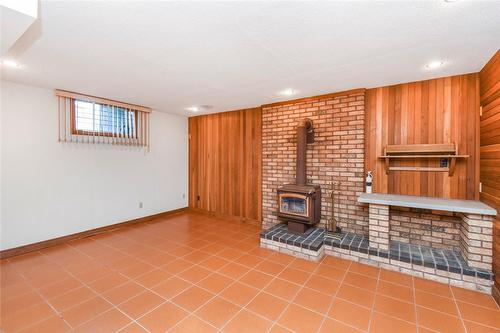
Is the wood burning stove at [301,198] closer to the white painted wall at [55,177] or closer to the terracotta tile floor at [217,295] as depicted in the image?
the terracotta tile floor at [217,295]

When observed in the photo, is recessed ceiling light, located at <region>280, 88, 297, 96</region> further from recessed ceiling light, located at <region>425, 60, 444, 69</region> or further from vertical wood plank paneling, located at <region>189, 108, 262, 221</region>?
recessed ceiling light, located at <region>425, 60, 444, 69</region>

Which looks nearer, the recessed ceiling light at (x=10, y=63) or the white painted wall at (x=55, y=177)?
the recessed ceiling light at (x=10, y=63)

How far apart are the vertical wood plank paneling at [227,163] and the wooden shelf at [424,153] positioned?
228 centimetres

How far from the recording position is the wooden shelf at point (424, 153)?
2.88 metres

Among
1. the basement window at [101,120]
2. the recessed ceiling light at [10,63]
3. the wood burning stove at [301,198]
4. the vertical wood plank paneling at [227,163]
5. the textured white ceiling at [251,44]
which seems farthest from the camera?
the vertical wood plank paneling at [227,163]

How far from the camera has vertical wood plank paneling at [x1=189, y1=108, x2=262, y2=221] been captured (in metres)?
4.75

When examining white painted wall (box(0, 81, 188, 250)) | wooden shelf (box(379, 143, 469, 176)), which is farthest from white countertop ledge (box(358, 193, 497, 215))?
white painted wall (box(0, 81, 188, 250))

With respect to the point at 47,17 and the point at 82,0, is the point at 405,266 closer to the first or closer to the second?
the point at 82,0

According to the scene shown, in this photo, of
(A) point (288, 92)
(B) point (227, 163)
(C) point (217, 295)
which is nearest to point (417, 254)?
(C) point (217, 295)

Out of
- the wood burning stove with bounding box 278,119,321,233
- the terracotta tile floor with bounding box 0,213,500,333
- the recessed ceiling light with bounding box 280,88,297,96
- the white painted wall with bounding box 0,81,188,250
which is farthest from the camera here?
the recessed ceiling light with bounding box 280,88,297,96

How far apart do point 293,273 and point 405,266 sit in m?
1.36

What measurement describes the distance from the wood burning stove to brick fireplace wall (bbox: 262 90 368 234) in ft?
0.69

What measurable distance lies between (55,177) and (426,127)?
5527 millimetres

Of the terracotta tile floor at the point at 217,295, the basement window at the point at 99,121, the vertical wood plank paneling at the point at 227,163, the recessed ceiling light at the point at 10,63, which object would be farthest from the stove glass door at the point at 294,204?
the recessed ceiling light at the point at 10,63
